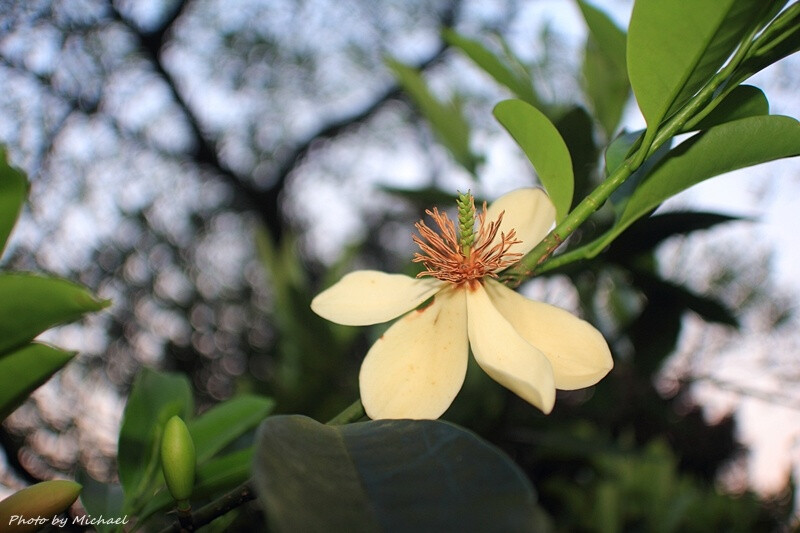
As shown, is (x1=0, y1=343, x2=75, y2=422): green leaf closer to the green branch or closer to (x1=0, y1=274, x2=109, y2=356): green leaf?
(x1=0, y1=274, x2=109, y2=356): green leaf

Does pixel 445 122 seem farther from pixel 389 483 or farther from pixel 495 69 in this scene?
pixel 389 483

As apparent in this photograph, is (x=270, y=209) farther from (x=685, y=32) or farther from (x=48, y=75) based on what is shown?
(x=685, y=32)

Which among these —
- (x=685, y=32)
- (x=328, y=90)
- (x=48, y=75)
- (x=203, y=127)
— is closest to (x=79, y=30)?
(x=48, y=75)

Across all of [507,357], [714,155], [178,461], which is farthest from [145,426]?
[714,155]

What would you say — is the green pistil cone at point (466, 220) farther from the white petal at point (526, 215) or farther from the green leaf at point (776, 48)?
the green leaf at point (776, 48)

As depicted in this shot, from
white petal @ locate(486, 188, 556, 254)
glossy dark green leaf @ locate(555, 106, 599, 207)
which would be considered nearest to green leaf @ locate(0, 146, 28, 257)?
white petal @ locate(486, 188, 556, 254)

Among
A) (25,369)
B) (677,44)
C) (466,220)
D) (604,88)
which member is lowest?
(25,369)
